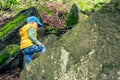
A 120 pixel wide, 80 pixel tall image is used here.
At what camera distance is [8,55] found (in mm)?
13742

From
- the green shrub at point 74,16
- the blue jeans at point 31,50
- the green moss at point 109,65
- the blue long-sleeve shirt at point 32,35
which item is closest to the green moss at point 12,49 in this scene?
the blue jeans at point 31,50

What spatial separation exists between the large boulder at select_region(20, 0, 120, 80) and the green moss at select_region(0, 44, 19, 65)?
15.6ft

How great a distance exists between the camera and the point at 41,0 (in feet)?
73.0

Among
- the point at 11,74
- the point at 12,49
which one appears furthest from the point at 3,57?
the point at 11,74

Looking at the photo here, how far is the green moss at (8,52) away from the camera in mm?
13701

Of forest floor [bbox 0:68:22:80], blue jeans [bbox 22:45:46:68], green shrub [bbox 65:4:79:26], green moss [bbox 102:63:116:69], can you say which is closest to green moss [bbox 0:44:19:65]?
forest floor [bbox 0:68:22:80]

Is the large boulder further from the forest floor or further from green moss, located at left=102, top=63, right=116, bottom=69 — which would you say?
the forest floor

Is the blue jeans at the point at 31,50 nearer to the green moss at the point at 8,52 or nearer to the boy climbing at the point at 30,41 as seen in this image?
the boy climbing at the point at 30,41

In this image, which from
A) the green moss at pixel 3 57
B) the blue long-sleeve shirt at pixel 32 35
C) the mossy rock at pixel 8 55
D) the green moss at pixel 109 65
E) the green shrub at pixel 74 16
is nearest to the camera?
the green moss at pixel 109 65

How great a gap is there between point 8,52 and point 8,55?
0.14 meters

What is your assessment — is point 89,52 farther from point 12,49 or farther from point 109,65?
point 12,49

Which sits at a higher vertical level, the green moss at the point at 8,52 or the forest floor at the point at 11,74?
the green moss at the point at 8,52

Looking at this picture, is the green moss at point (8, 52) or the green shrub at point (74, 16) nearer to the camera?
the green moss at point (8, 52)

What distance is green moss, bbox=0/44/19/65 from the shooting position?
539 inches
